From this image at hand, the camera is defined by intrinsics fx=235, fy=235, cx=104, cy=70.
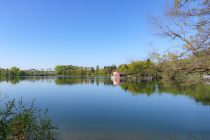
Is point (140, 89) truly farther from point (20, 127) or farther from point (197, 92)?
point (20, 127)

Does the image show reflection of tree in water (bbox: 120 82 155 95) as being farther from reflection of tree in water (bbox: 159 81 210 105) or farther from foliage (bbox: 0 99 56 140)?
foliage (bbox: 0 99 56 140)

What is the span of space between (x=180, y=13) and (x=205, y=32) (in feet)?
2.79

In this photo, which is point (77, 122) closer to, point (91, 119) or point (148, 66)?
point (91, 119)

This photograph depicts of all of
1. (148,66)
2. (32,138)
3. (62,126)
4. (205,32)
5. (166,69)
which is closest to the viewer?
(205,32)

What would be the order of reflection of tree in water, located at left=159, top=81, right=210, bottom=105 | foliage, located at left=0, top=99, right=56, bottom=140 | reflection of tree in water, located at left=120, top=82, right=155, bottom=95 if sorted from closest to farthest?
A: foliage, located at left=0, top=99, right=56, bottom=140, reflection of tree in water, located at left=159, top=81, right=210, bottom=105, reflection of tree in water, located at left=120, top=82, right=155, bottom=95

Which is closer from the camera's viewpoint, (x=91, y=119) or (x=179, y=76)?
(x=179, y=76)

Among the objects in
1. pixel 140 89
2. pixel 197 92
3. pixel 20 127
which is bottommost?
pixel 140 89

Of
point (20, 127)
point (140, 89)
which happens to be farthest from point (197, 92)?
point (20, 127)

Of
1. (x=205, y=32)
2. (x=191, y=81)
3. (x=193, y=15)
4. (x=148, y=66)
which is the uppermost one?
(x=193, y=15)

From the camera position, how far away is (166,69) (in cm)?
683

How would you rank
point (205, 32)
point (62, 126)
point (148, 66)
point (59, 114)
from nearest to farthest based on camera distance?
point (205, 32) < point (148, 66) < point (62, 126) < point (59, 114)

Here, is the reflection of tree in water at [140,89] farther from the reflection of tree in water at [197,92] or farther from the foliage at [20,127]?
the foliage at [20,127]

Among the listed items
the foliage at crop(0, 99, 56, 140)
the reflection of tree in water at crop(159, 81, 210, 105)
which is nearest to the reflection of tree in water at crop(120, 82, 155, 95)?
the reflection of tree in water at crop(159, 81, 210, 105)

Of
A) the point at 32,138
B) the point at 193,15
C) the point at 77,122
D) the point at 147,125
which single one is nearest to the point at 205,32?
the point at 193,15
